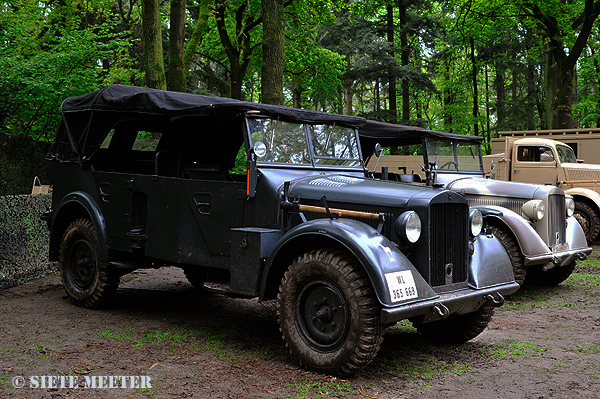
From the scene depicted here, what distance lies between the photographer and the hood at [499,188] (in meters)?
8.79

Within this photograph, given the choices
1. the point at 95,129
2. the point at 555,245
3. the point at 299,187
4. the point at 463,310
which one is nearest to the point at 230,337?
the point at 299,187

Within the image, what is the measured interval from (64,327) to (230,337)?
5.71 feet

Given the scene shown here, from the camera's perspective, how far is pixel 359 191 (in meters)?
5.07

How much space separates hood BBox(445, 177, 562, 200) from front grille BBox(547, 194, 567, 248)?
15 centimetres

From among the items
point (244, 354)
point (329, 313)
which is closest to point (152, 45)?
point (244, 354)

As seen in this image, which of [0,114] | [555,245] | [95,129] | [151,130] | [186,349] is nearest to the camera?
[186,349]

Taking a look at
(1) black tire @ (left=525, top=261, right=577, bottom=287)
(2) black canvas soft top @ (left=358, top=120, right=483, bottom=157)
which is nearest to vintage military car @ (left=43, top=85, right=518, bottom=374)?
(1) black tire @ (left=525, top=261, right=577, bottom=287)

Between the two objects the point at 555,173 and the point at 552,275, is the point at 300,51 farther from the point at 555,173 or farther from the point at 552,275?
the point at 552,275

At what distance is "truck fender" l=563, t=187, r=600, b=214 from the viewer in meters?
12.5

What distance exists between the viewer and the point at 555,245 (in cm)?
844

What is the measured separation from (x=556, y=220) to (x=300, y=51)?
53.0 feet

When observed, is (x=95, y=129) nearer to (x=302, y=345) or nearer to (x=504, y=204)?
(x=302, y=345)

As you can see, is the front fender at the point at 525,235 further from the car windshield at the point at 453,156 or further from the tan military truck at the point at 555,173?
the tan military truck at the point at 555,173

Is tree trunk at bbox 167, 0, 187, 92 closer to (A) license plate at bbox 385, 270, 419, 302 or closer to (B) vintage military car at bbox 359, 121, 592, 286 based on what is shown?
(B) vintage military car at bbox 359, 121, 592, 286
